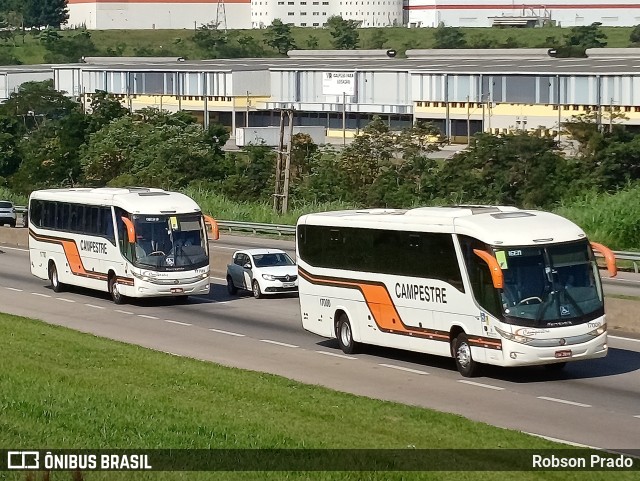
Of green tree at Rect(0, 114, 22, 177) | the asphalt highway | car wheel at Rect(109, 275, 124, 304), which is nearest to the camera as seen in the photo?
the asphalt highway

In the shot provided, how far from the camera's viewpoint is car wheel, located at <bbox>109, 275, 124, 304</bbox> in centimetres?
3509

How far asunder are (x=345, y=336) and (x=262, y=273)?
10864mm

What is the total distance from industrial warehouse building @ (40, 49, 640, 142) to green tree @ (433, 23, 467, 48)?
34182 mm

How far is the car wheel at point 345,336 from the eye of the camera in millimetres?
25859

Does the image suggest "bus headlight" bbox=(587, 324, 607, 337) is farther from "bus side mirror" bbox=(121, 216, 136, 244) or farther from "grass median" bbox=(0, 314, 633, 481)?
"bus side mirror" bbox=(121, 216, 136, 244)

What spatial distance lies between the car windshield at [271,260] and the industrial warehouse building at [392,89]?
Answer: 5452cm

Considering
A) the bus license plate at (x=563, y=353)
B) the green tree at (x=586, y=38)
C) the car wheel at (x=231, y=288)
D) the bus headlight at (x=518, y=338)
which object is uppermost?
the green tree at (x=586, y=38)

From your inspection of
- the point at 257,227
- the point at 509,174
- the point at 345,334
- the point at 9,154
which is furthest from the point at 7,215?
the point at 345,334

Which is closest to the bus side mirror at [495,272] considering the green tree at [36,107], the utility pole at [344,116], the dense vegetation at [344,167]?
the dense vegetation at [344,167]

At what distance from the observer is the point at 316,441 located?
46.9ft

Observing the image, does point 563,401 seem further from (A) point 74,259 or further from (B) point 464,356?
(A) point 74,259

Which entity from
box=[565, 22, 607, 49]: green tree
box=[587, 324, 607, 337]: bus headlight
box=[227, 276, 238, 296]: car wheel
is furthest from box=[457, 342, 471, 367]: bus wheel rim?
box=[565, 22, 607, 49]: green tree

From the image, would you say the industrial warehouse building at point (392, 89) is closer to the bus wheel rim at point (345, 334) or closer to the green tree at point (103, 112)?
the green tree at point (103, 112)

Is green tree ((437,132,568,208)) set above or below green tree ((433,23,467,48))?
below
